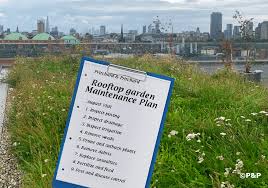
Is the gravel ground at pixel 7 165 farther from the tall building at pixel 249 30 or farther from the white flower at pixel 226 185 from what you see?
the tall building at pixel 249 30

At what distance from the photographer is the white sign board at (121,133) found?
3203mm

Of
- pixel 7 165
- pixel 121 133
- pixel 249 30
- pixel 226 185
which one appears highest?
pixel 249 30

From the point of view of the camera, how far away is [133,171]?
321cm

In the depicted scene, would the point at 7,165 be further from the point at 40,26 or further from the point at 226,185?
the point at 40,26

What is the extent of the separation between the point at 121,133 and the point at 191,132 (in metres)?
2.32

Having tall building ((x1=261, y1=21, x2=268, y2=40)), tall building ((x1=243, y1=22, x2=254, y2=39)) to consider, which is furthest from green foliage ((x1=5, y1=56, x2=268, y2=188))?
tall building ((x1=261, y1=21, x2=268, y2=40))

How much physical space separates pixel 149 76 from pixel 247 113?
3096 mm

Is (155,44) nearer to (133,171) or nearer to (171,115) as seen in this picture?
(171,115)

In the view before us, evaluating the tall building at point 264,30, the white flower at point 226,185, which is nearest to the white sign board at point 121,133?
the white flower at point 226,185

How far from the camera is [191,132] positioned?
541 cm

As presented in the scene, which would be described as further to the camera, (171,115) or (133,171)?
(171,115)

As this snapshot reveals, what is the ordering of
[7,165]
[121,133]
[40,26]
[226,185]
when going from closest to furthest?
[121,133], [226,185], [7,165], [40,26]

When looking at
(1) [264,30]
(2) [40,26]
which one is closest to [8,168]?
(1) [264,30]


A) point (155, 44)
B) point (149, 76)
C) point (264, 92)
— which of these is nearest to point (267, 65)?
point (155, 44)
